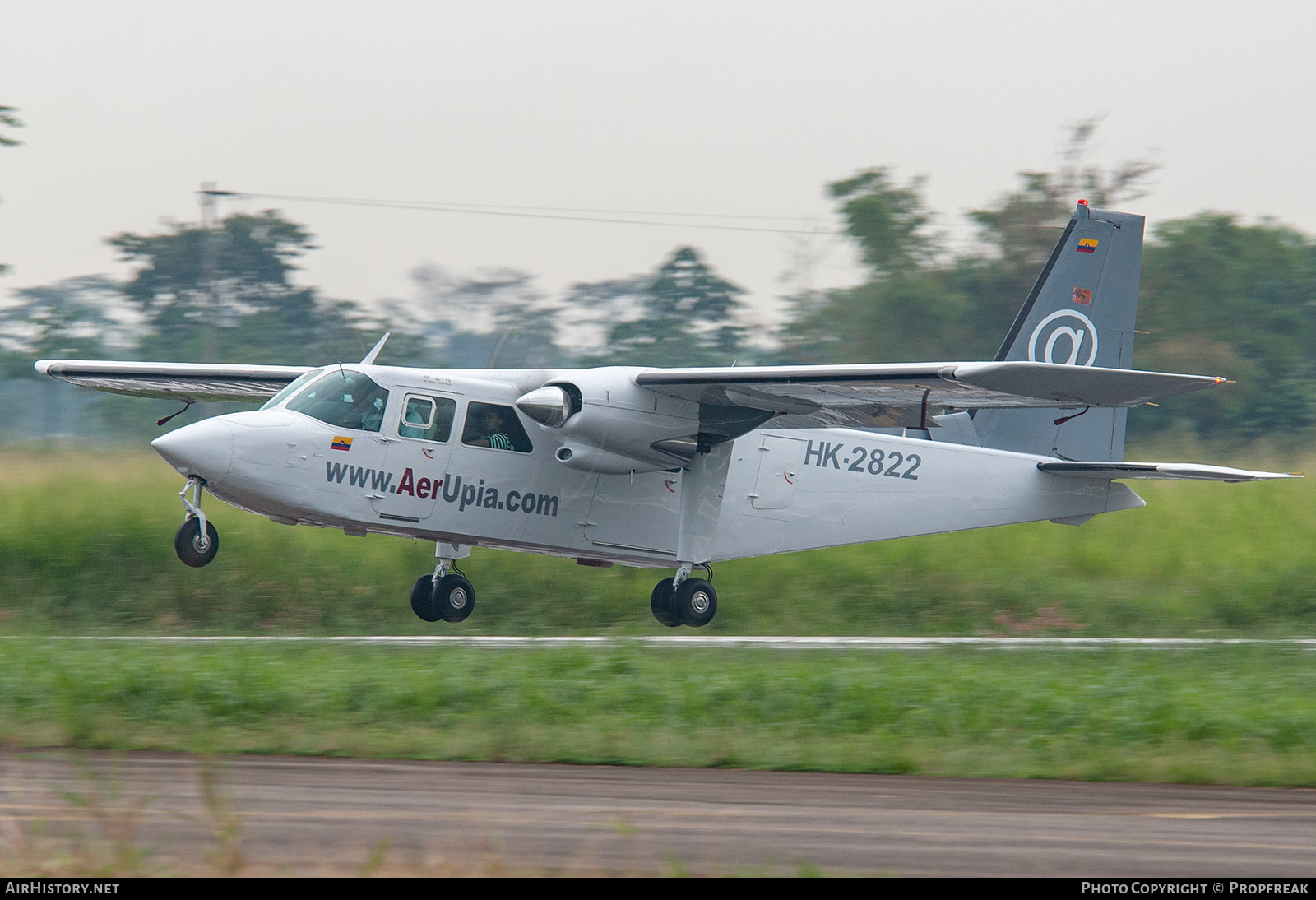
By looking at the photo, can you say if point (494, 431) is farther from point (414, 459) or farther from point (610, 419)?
point (610, 419)

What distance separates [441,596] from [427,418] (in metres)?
2.70

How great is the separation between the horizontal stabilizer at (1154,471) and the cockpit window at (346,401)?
912cm

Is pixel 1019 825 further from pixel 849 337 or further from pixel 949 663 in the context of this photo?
pixel 849 337

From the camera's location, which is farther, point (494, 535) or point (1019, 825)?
point (494, 535)

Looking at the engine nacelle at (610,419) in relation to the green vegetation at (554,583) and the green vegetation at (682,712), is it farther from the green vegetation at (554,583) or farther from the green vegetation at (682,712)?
the green vegetation at (682,712)

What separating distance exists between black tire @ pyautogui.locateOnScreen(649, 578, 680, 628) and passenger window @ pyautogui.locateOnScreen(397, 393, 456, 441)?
344cm

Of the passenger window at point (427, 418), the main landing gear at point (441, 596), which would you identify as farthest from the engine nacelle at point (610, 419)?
the main landing gear at point (441, 596)

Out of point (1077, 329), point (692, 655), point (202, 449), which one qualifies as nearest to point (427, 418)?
point (202, 449)

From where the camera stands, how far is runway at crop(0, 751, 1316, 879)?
532 centimetres

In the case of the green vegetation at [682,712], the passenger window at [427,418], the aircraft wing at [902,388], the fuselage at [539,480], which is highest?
the aircraft wing at [902,388]

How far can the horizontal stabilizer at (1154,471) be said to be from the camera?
50.0 ft

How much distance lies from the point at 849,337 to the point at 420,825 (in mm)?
28768
